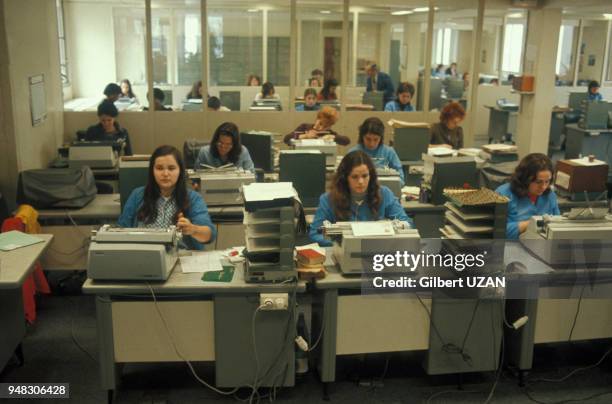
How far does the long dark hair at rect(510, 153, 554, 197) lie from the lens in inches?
154

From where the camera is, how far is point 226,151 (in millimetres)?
5016

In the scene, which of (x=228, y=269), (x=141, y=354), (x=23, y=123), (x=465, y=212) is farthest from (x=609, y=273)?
(x=23, y=123)

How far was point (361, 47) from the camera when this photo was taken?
1191 cm

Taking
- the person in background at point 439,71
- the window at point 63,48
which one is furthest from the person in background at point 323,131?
the person in background at point 439,71

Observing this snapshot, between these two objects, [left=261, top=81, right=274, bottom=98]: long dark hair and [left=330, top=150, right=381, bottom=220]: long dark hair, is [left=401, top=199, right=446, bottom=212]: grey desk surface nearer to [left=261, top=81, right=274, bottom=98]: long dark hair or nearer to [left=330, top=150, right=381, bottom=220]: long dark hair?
[left=330, top=150, right=381, bottom=220]: long dark hair

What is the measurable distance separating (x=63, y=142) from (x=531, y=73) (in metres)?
5.84

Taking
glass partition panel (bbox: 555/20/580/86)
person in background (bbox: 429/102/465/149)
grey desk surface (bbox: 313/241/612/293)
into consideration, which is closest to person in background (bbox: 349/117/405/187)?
person in background (bbox: 429/102/465/149)

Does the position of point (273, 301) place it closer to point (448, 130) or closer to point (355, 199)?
point (355, 199)

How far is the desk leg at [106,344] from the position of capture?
3.11m

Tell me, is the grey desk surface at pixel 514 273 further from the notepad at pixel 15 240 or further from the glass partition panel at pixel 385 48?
the glass partition panel at pixel 385 48

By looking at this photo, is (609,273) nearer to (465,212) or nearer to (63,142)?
(465,212)

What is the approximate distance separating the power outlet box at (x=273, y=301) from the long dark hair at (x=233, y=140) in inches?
82.2

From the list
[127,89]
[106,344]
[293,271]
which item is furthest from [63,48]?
[293,271]

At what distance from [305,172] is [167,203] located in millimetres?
1464
